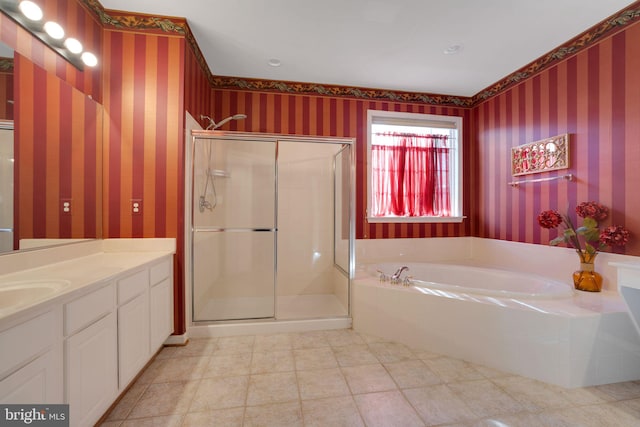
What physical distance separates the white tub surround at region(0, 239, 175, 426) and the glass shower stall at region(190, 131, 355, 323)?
64 centimetres

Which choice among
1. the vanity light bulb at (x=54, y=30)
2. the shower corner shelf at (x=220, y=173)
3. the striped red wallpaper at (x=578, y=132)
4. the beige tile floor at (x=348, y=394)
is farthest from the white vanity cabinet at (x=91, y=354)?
the striped red wallpaper at (x=578, y=132)

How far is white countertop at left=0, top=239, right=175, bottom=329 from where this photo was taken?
3.18 ft

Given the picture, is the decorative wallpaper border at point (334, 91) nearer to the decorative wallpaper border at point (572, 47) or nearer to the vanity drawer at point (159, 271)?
the decorative wallpaper border at point (572, 47)

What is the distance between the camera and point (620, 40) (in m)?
1.95

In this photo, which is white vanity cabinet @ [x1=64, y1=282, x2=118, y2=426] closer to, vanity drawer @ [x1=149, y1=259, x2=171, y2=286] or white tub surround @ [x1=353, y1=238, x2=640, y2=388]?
vanity drawer @ [x1=149, y1=259, x2=171, y2=286]

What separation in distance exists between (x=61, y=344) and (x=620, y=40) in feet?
12.8

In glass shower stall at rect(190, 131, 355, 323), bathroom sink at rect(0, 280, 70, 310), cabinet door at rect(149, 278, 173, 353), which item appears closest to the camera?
bathroom sink at rect(0, 280, 70, 310)

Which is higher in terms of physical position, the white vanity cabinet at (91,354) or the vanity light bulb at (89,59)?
the vanity light bulb at (89,59)

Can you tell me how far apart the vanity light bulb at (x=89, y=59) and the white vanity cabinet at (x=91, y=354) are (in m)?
1.59

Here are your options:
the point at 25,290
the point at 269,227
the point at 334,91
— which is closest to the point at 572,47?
the point at 334,91

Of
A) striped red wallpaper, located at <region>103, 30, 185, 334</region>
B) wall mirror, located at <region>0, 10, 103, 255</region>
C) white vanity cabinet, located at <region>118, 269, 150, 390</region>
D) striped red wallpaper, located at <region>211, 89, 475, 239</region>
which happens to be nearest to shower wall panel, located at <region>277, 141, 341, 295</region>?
striped red wallpaper, located at <region>211, 89, 475, 239</region>

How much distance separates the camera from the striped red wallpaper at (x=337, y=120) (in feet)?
9.63

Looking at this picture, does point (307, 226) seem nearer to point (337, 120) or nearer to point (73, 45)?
point (337, 120)

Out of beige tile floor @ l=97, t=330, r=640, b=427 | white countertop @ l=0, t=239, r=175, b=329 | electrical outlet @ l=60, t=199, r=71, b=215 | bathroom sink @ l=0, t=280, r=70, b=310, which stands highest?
electrical outlet @ l=60, t=199, r=71, b=215
